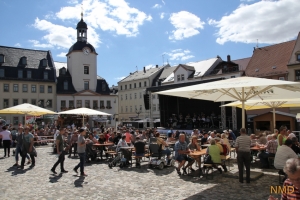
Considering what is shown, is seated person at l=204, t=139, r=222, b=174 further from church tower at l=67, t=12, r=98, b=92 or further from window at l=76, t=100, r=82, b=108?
church tower at l=67, t=12, r=98, b=92

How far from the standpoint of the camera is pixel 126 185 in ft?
26.6

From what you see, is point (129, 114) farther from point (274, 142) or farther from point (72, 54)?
point (274, 142)

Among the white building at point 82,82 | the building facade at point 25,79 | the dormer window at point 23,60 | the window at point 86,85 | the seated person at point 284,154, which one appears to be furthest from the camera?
the window at point 86,85

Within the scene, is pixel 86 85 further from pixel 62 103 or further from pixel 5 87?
pixel 5 87

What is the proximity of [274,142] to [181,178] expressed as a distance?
3602 mm

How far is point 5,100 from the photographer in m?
46.0

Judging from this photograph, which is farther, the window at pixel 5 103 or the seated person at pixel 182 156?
the window at pixel 5 103

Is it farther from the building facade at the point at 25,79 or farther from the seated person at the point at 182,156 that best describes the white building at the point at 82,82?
the seated person at the point at 182,156

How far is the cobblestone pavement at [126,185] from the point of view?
6961 mm

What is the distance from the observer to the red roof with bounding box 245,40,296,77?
3772cm

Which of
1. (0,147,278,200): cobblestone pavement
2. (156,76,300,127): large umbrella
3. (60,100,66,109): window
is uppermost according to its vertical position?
(60,100,66,109): window

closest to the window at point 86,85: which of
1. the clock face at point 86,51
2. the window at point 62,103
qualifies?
the window at point 62,103

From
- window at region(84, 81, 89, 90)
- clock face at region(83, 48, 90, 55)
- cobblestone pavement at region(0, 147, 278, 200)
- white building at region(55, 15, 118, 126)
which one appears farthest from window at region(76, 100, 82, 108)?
cobblestone pavement at region(0, 147, 278, 200)

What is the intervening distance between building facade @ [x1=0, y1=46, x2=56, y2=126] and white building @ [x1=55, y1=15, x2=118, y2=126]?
1.92 meters
